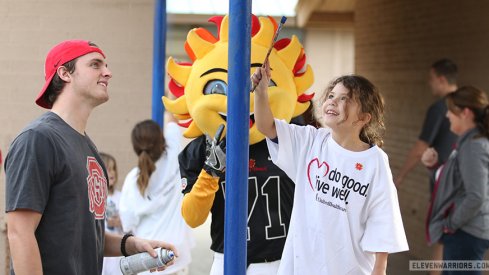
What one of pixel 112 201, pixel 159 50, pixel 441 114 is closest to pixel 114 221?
pixel 112 201

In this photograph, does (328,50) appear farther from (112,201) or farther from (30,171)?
(30,171)

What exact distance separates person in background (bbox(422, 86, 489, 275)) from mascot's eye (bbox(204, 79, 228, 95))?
2.09 meters

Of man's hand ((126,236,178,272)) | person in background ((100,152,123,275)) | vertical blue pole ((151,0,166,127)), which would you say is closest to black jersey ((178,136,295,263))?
man's hand ((126,236,178,272))

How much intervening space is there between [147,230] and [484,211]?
7.15ft

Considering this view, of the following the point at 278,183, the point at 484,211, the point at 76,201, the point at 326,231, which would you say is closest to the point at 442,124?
the point at 484,211

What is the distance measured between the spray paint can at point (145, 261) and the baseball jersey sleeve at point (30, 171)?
564mm

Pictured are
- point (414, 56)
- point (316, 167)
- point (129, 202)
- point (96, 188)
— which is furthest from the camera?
point (414, 56)

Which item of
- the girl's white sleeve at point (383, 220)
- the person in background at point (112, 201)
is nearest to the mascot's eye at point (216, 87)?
the girl's white sleeve at point (383, 220)

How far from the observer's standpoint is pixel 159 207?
16.8ft

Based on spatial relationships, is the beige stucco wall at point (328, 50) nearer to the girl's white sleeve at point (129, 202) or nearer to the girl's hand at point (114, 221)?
the girl's hand at point (114, 221)

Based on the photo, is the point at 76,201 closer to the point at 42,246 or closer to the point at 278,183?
the point at 42,246

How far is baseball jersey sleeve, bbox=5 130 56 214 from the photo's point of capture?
2.64 m

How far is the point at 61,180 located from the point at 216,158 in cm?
94

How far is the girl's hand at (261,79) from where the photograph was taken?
3166 millimetres
